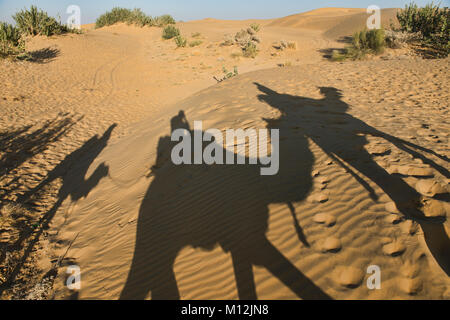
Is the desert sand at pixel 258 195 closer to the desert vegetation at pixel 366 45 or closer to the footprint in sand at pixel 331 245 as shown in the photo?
the footprint in sand at pixel 331 245

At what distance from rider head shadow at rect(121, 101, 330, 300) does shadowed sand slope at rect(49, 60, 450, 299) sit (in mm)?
15

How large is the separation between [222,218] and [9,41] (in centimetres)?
1689

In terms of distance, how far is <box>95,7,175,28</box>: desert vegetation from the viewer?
2962 cm

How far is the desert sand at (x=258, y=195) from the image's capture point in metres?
2.46

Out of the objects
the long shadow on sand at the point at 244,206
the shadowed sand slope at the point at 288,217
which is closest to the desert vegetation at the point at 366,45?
the shadowed sand slope at the point at 288,217

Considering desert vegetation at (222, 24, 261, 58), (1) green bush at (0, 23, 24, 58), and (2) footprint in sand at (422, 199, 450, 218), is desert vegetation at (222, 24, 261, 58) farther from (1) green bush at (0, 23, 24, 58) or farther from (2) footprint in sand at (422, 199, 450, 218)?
(2) footprint in sand at (422, 199, 450, 218)

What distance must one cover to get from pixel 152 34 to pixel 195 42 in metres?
8.60

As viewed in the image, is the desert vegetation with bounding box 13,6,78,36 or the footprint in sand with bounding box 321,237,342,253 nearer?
the footprint in sand with bounding box 321,237,342,253

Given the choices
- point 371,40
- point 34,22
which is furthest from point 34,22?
point 371,40

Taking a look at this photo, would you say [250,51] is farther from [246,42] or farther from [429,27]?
[429,27]

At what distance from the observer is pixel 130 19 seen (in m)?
30.3

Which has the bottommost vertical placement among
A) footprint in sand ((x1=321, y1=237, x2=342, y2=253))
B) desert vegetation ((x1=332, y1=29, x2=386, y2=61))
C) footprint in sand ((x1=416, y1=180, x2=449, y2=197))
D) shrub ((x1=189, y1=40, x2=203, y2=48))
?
footprint in sand ((x1=321, y1=237, x2=342, y2=253))

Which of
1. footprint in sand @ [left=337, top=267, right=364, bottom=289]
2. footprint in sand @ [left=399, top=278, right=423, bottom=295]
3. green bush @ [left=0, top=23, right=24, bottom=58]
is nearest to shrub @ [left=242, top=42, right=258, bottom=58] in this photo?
green bush @ [left=0, top=23, right=24, bottom=58]

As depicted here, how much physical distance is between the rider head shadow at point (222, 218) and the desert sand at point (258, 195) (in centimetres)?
2
